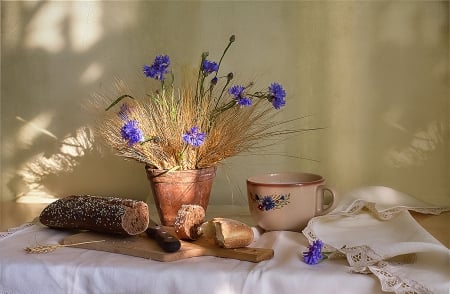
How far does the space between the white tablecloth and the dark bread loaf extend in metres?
0.05

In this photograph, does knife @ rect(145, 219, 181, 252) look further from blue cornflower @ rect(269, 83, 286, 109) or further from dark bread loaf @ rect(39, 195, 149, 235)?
blue cornflower @ rect(269, 83, 286, 109)

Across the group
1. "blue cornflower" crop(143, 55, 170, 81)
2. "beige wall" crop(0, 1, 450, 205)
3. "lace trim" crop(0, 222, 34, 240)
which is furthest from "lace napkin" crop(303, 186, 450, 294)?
"lace trim" crop(0, 222, 34, 240)

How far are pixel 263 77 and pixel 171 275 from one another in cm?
67

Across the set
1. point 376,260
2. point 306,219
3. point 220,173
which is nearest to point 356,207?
point 306,219

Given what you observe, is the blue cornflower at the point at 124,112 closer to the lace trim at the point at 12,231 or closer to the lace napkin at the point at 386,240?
the lace trim at the point at 12,231

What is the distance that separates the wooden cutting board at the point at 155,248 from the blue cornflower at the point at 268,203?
129 mm

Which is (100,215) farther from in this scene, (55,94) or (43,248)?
(55,94)

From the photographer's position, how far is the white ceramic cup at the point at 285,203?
3.03 feet

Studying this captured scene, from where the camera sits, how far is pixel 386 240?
0.85 m

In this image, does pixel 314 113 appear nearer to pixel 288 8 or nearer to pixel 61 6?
pixel 288 8

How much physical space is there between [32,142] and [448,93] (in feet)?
3.25

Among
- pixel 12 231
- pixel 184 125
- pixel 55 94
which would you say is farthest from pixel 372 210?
pixel 55 94

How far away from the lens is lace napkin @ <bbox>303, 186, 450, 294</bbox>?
0.69m

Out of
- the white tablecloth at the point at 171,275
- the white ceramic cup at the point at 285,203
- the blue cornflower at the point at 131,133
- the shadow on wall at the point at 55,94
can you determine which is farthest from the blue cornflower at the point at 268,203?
the shadow on wall at the point at 55,94
